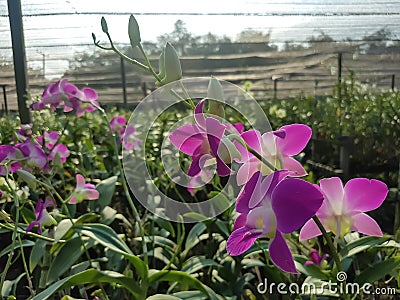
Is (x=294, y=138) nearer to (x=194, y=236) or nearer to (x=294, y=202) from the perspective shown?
(x=294, y=202)

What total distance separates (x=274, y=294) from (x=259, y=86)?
140 inches

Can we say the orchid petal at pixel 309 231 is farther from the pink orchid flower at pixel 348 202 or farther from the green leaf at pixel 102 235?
the green leaf at pixel 102 235

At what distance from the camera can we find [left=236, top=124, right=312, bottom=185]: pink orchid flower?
1.26ft

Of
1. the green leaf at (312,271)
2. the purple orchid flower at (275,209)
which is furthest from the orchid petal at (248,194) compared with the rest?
the green leaf at (312,271)

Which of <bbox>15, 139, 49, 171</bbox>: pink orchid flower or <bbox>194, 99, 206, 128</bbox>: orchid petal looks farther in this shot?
<bbox>15, 139, 49, 171</bbox>: pink orchid flower

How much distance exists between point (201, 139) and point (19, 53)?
1.34 m

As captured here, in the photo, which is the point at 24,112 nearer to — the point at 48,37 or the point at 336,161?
the point at 48,37

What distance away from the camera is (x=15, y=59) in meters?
1.55

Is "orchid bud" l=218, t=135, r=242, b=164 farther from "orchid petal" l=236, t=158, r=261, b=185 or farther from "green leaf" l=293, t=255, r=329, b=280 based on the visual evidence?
"green leaf" l=293, t=255, r=329, b=280

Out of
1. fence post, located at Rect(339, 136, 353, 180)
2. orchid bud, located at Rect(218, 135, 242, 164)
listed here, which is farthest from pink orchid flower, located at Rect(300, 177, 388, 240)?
fence post, located at Rect(339, 136, 353, 180)

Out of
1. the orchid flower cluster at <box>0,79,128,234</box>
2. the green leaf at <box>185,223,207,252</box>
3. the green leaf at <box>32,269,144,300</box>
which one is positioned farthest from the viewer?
the green leaf at <box>185,223,207,252</box>

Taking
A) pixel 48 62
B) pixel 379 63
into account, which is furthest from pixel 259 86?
pixel 48 62

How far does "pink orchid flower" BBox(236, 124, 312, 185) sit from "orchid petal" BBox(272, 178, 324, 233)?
0.04 metres
